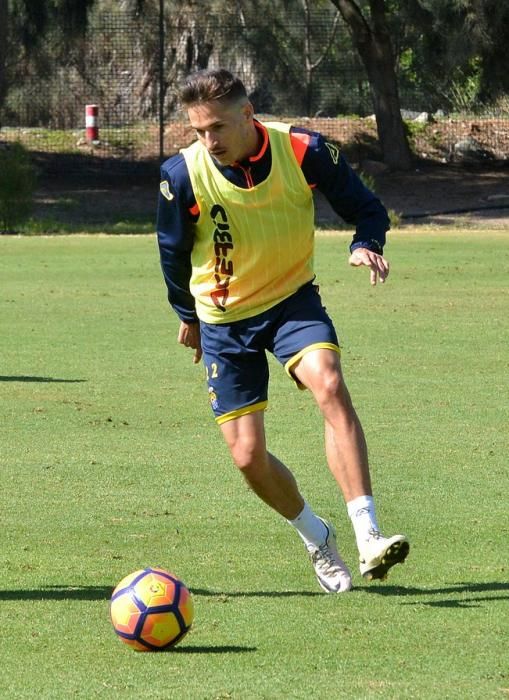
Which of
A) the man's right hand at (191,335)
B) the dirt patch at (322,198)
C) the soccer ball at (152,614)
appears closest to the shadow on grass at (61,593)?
the soccer ball at (152,614)

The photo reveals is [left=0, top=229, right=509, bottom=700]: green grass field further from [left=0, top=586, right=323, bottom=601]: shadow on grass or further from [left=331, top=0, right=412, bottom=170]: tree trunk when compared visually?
[left=331, top=0, right=412, bottom=170]: tree trunk

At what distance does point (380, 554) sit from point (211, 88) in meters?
2.07

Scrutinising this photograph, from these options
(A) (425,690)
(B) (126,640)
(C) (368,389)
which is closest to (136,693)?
(B) (126,640)

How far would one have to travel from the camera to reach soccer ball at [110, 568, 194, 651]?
5164mm

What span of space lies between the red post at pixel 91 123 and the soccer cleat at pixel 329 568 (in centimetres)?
3236

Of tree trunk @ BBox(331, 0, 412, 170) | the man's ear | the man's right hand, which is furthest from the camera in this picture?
tree trunk @ BBox(331, 0, 412, 170)

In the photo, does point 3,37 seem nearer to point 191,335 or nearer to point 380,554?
point 191,335

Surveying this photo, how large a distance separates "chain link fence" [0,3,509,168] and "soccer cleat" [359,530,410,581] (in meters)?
31.2

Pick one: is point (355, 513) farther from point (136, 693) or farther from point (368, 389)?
point (368, 389)

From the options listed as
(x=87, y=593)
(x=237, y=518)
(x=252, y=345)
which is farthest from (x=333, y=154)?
(x=237, y=518)

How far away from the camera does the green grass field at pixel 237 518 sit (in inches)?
197

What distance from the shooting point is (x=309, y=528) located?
634cm

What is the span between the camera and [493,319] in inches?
675

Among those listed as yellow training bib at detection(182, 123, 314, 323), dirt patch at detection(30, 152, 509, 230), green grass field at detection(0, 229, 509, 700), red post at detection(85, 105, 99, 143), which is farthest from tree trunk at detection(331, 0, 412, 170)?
yellow training bib at detection(182, 123, 314, 323)
